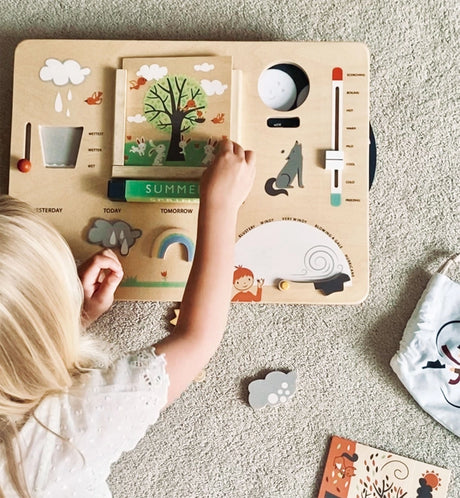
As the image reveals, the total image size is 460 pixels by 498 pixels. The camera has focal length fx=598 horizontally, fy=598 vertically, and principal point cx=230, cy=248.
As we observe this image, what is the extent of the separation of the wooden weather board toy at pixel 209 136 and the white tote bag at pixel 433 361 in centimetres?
13

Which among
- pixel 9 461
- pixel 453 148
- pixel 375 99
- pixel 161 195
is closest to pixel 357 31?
pixel 375 99

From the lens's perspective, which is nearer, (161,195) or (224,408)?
(161,195)

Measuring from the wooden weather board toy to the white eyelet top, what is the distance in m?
0.19

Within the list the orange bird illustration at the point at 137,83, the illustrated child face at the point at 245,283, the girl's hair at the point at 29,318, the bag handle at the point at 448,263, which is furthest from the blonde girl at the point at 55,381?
the bag handle at the point at 448,263

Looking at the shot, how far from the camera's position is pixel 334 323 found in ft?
2.78

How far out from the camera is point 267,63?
76 cm

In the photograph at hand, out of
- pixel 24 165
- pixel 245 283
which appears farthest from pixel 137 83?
pixel 245 283

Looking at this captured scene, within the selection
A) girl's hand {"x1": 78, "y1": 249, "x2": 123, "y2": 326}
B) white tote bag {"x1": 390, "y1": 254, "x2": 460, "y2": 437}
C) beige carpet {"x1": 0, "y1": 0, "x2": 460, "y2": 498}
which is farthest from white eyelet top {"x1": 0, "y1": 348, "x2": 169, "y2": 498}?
white tote bag {"x1": 390, "y1": 254, "x2": 460, "y2": 437}

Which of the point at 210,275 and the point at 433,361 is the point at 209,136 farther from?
the point at 433,361

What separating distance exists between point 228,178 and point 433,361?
15.3 inches

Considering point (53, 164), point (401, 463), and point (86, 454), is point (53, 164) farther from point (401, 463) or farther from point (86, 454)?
point (401, 463)

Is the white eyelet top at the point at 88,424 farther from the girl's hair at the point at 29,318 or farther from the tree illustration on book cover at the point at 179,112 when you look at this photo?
the tree illustration on book cover at the point at 179,112

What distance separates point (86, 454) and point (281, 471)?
1.20ft

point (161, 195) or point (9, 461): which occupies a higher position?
point (161, 195)
